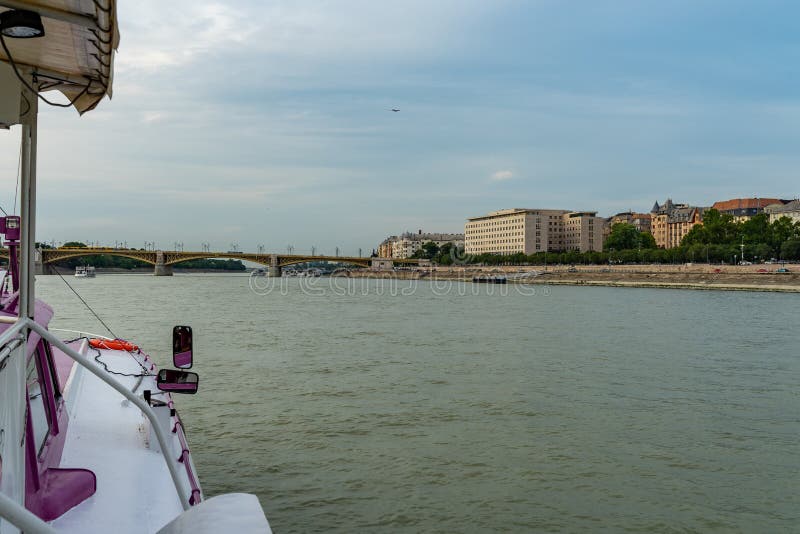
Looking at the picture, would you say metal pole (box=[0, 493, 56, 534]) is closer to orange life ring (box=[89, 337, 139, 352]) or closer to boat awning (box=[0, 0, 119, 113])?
boat awning (box=[0, 0, 119, 113])

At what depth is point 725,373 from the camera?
15109 millimetres

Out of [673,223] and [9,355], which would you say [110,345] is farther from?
[673,223]

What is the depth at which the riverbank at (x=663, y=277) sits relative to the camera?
61.9 meters

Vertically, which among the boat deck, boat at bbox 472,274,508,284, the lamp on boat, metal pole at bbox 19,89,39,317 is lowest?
boat at bbox 472,274,508,284

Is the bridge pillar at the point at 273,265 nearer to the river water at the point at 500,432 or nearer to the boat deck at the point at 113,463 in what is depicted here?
the river water at the point at 500,432

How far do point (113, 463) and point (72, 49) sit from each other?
9.28ft

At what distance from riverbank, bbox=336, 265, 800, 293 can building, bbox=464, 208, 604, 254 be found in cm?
3686

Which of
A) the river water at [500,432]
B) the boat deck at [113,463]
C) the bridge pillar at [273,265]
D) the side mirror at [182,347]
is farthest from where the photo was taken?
the bridge pillar at [273,265]

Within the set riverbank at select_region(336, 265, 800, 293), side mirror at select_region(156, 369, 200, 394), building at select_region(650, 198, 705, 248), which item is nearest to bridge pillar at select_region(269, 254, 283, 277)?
riverbank at select_region(336, 265, 800, 293)

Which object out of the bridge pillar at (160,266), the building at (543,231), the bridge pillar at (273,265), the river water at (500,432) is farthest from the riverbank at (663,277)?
the river water at (500,432)

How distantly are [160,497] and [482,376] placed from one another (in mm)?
10917

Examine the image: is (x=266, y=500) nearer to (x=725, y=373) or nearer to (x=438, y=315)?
(x=725, y=373)

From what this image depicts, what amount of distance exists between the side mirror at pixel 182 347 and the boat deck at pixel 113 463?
0.76 m

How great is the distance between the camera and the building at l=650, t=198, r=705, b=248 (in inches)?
5332
